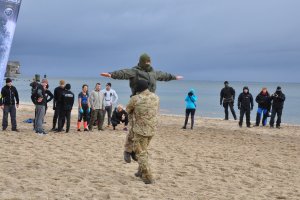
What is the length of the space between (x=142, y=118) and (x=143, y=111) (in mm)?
118

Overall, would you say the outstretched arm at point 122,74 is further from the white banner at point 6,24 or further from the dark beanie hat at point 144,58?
the white banner at point 6,24

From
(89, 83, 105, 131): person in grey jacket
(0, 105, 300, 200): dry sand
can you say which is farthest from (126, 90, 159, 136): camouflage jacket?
(89, 83, 105, 131): person in grey jacket

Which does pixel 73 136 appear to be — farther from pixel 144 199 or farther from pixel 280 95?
pixel 280 95

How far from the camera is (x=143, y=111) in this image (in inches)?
258

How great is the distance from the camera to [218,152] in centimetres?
1087

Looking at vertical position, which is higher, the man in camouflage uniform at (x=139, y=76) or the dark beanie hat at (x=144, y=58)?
the dark beanie hat at (x=144, y=58)

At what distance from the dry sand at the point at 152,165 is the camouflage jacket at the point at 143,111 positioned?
0.96 metres

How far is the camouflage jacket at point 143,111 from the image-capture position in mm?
6562

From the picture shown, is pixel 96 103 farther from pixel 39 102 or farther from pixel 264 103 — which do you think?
pixel 264 103

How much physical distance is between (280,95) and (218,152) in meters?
7.94

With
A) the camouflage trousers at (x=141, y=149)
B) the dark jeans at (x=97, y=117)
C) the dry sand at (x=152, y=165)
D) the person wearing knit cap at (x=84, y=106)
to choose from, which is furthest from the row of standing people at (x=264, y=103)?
the camouflage trousers at (x=141, y=149)

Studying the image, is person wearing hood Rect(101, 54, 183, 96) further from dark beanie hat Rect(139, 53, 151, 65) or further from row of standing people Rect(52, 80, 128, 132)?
row of standing people Rect(52, 80, 128, 132)

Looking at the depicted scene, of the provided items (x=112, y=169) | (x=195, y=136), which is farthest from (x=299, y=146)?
(x=112, y=169)

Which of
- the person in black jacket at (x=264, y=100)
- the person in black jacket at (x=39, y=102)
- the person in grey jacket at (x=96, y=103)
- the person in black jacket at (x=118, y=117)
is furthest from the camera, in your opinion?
the person in black jacket at (x=264, y=100)
